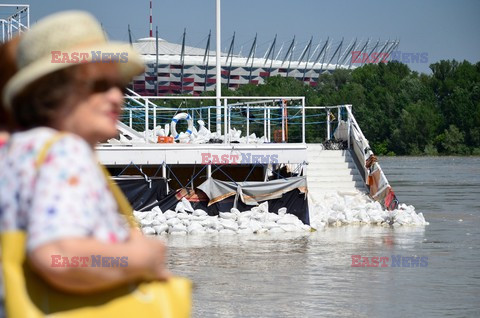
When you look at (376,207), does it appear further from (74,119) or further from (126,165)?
(74,119)

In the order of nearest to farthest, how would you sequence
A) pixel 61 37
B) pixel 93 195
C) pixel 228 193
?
pixel 93 195 < pixel 61 37 < pixel 228 193

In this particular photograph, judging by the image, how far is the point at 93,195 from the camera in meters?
1.92

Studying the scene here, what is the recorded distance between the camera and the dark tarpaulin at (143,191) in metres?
18.5

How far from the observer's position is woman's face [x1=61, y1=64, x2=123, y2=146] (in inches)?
79.6

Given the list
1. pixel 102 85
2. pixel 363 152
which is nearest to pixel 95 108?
pixel 102 85

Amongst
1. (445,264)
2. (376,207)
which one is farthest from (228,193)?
(445,264)

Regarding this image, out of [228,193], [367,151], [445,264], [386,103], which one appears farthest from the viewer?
[386,103]

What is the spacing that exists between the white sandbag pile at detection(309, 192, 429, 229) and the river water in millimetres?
291

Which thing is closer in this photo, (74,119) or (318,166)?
(74,119)

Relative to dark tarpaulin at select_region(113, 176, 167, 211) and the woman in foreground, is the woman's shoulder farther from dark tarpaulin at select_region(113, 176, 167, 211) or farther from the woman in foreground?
dark tarpaulin at select_region(113, 176, 167, 211)

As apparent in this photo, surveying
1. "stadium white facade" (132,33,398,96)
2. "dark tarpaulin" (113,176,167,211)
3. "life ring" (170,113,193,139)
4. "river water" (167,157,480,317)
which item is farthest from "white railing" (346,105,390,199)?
"stadium white facade" (132,33,398,96)

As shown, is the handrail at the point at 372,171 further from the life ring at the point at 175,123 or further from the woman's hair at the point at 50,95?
the woman's hair at the point at 50,95

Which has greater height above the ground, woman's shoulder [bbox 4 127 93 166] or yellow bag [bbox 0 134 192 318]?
woman's shoulder [bbox 4 127 93 166]

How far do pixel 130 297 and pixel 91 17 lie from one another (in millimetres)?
577
